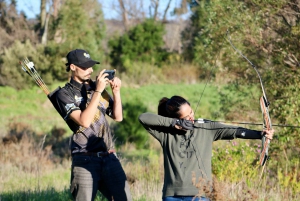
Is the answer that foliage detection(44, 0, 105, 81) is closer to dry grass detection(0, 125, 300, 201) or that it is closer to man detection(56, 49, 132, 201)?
dry grass detection(0, 125, 300, 201)

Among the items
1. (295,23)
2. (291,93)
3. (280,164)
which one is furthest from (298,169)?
(295,23)

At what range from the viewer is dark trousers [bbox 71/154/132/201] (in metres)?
4.54

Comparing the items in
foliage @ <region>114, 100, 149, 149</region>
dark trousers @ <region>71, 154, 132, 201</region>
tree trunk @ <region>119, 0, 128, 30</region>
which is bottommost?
dark trousers @ <region>71, 154, 132, 201</region>

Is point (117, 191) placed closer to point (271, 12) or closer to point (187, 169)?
point (187, 169)

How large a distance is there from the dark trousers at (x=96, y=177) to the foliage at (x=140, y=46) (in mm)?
30823

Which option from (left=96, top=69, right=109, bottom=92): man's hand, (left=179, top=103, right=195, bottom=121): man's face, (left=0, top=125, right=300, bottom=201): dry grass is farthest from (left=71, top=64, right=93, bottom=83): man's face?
(left=0, top=125, right=300, bottom=201): dry grass

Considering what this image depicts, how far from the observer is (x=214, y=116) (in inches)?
440

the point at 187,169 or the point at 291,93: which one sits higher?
the point at 291,93

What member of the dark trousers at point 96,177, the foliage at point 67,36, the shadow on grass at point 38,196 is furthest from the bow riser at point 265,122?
the foliage at point 67,36

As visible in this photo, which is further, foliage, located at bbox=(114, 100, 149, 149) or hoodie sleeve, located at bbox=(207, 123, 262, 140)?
foliage, located at bbox=(114, 100, 149, 149)

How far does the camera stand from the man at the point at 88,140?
14.9 ft

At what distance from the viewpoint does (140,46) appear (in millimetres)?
36219

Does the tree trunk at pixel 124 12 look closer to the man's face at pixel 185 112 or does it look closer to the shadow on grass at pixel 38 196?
the shadow on grass at pixel 38 196

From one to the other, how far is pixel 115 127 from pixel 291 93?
8826mm
